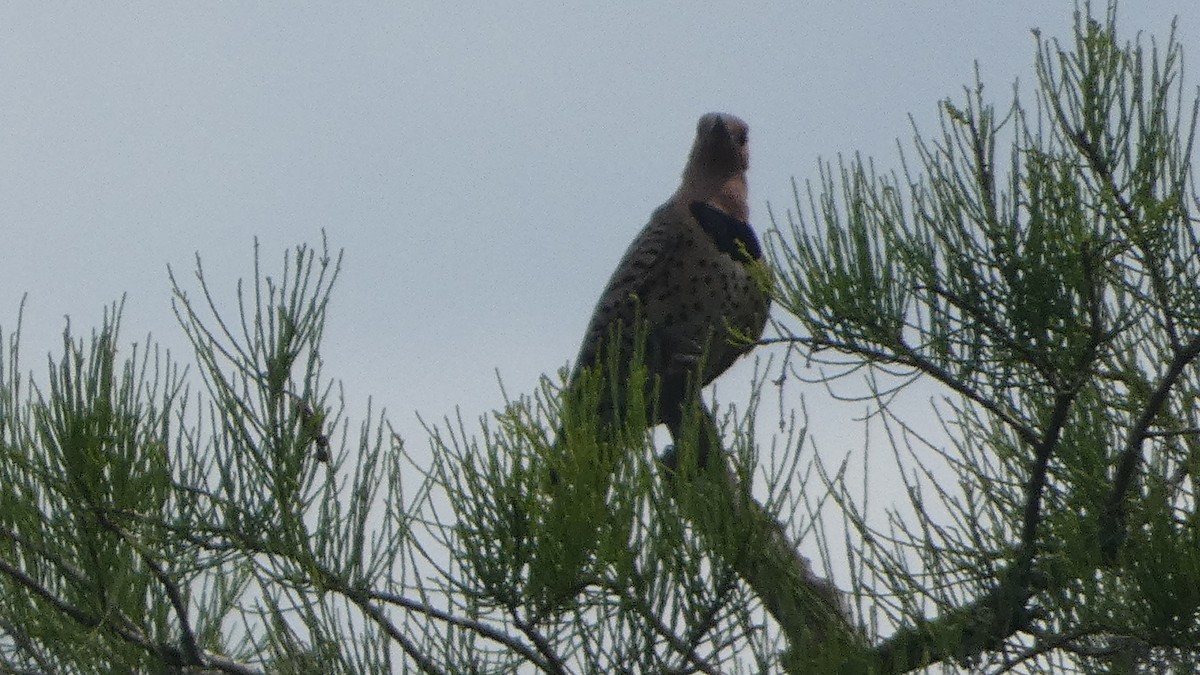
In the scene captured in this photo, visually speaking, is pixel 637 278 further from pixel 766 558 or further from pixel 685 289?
pixel 766 558

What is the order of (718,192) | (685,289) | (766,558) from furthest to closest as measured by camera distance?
(718,192) → (685,289) → (766,558)

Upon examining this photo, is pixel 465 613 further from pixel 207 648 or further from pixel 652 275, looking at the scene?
pixel 652 275

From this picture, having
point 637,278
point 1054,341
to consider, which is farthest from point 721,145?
point 1054,341

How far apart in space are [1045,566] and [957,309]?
1.60ft

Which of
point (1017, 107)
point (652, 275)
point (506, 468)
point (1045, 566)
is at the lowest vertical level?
point (1045, 566)

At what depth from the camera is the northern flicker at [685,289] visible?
4617 millimetres

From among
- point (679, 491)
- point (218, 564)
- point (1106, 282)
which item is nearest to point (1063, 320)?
point (1106, 282)

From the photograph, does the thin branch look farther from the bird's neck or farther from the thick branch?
the bird's neck

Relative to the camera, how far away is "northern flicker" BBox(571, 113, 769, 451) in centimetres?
462

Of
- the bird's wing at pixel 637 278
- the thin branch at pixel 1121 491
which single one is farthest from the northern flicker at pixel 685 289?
the thin branch at pixel 1121 491

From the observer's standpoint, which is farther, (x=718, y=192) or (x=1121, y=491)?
(x=718, y=192)

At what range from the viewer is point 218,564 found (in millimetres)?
2910

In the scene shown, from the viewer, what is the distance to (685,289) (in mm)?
4711

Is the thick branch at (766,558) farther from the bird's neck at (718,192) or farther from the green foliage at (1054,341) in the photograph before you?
the bird's neck at (718,192)
